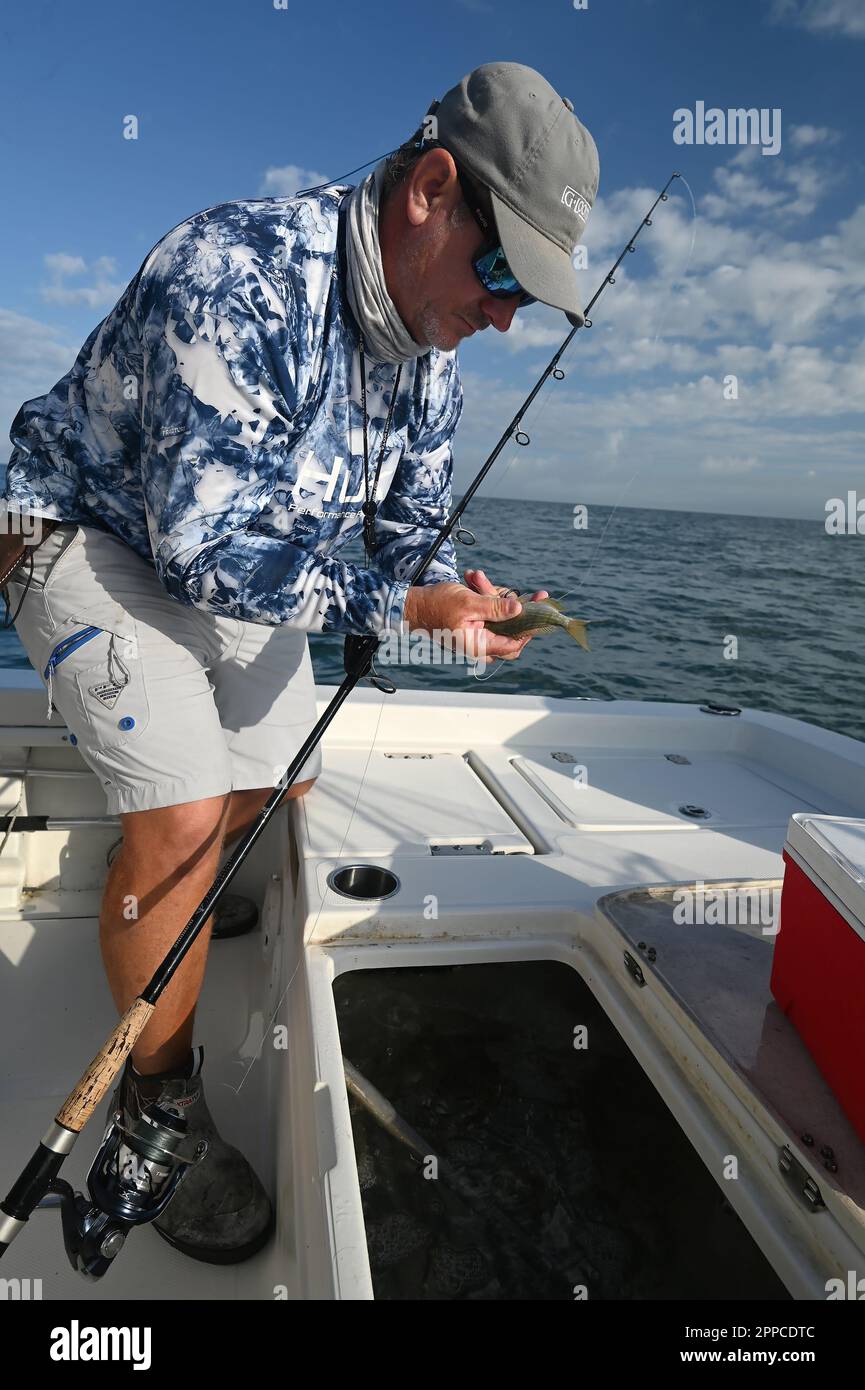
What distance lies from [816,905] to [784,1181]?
0.47 m

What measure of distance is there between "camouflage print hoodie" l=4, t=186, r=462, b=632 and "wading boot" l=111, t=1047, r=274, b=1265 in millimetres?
1081

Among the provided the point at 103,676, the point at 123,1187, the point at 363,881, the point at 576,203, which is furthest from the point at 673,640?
the point at 123,1187

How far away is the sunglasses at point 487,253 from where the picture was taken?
1705mm

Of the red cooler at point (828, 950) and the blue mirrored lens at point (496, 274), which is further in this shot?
the blue mirrored lens at point (496, 274)

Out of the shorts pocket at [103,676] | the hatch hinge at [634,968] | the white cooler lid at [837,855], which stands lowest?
the hatch hinge at [634,968]

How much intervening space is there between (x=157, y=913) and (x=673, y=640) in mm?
11969

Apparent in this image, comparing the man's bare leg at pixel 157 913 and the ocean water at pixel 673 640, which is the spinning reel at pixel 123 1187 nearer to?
the man's bare leg at pixel 157 913

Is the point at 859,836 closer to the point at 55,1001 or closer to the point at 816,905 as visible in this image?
the point at 816,905

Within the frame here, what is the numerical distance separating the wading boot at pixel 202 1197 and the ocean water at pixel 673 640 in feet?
10.2

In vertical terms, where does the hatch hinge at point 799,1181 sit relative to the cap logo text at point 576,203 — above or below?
below

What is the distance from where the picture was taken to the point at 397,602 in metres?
1.77

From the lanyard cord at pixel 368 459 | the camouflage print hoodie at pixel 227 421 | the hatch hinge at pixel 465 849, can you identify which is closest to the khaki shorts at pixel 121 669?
the camouflage print hoodie at pixel 227 421

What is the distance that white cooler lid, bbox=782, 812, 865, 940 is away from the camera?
1.46m
